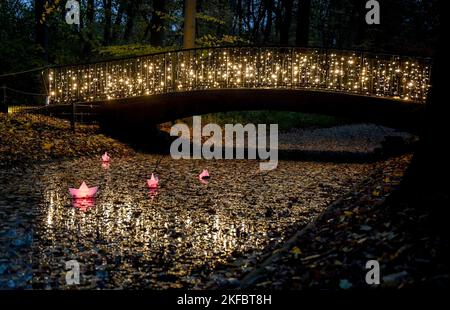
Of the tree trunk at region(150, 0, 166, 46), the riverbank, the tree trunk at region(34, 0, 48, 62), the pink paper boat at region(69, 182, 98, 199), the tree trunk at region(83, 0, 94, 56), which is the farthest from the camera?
the tree trunk at region(83, 0, 94, 56)

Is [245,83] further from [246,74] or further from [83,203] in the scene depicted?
[83,203]

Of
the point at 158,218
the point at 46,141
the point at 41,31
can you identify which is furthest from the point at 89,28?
the point at 158,218

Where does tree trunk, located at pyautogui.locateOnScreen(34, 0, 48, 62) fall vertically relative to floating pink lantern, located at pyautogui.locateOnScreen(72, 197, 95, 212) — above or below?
above

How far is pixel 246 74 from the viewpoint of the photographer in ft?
54.0

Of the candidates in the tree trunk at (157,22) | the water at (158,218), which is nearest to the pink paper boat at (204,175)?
the water at (158,218)

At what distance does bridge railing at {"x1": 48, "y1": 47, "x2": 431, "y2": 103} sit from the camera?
50.2 feet

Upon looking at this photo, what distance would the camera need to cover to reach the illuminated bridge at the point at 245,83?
50.2 ft

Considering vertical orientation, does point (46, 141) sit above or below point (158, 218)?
above

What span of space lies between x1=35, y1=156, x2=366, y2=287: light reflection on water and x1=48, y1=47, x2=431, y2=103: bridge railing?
14.4ft

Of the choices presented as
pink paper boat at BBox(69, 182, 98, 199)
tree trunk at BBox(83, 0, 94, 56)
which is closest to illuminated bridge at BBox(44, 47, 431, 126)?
pink paper boat at BBox(69, 182, 98, 199)

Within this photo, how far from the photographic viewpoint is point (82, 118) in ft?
55.8

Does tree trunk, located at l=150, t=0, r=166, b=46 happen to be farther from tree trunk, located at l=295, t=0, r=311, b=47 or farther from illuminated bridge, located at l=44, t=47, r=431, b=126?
tree trunk, located at l=295, t=0, r=311, b=47

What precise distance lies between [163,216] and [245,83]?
31.4 ft
